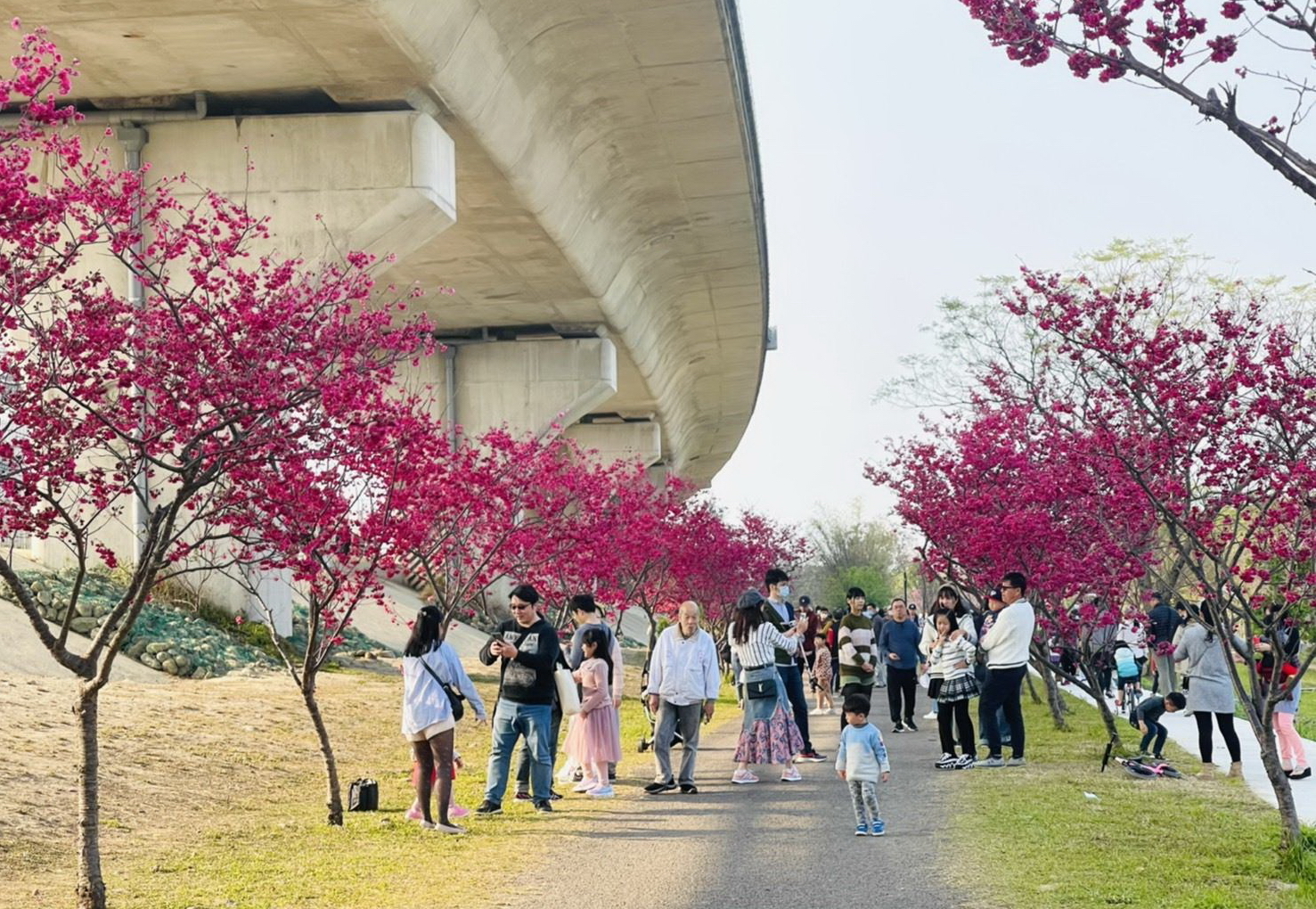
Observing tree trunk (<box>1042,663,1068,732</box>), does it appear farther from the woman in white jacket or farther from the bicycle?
the woman in white jacket

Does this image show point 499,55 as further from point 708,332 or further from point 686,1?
point 708,332

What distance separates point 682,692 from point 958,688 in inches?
119

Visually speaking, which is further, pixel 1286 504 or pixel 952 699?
pixel 952 699

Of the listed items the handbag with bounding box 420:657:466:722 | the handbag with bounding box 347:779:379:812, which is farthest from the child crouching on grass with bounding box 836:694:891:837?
the handbag with bounding box 347:779:379:812

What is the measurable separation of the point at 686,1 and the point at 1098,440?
22.9ft

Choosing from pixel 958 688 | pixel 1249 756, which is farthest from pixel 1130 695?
pixel 958 688

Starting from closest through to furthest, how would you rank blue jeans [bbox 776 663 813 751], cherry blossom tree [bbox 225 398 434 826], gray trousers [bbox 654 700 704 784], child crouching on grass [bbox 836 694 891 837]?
cherry blossom tree [bbox 225 398 434 826] → child crouching on grass [bbox 836 694 891 837] → gray trousers [bbox 654 700 704 784] → blue jeans [bbox 776 663 813 751]

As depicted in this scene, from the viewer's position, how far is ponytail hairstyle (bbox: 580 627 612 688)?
14234mm

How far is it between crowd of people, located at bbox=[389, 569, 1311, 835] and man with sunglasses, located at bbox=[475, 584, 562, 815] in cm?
1

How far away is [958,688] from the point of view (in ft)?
51.5

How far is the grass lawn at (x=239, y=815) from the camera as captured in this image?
376 inches

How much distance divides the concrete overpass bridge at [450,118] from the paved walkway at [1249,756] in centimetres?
866

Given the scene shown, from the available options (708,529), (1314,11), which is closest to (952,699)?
(1314,11)

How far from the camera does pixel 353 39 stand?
16531mm
